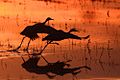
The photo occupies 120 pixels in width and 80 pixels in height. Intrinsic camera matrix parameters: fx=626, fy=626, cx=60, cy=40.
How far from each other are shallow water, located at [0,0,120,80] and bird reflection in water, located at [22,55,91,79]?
0.08 meters

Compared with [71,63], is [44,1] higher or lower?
higher

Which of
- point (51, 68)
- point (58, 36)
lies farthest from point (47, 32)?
point (51, 68)

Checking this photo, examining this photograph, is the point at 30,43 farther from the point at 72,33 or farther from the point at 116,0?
the point at 116,0

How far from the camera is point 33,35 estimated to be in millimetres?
9391

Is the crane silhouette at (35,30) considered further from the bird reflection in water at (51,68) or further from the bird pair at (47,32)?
the bird reflection in water at (51,68)

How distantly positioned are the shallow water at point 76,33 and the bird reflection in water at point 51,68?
0.28 ft

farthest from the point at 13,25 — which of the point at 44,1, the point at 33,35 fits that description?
the point at 44,1

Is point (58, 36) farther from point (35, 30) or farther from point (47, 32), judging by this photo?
point (35, 30)

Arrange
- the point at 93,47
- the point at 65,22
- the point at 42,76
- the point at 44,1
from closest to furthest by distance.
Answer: the point at 42,76 < the point at 93,47 < the point at 65,22 < the point at 44,1

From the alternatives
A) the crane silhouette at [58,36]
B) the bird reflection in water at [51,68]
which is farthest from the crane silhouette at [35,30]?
the bird reflection in water at [51,68]

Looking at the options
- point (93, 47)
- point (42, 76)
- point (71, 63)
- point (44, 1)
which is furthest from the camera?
point (44, 1)

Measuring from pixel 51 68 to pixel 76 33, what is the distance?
4.97 feet

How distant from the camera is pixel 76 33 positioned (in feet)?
32.7

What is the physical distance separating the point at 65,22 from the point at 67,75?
2.06 m
